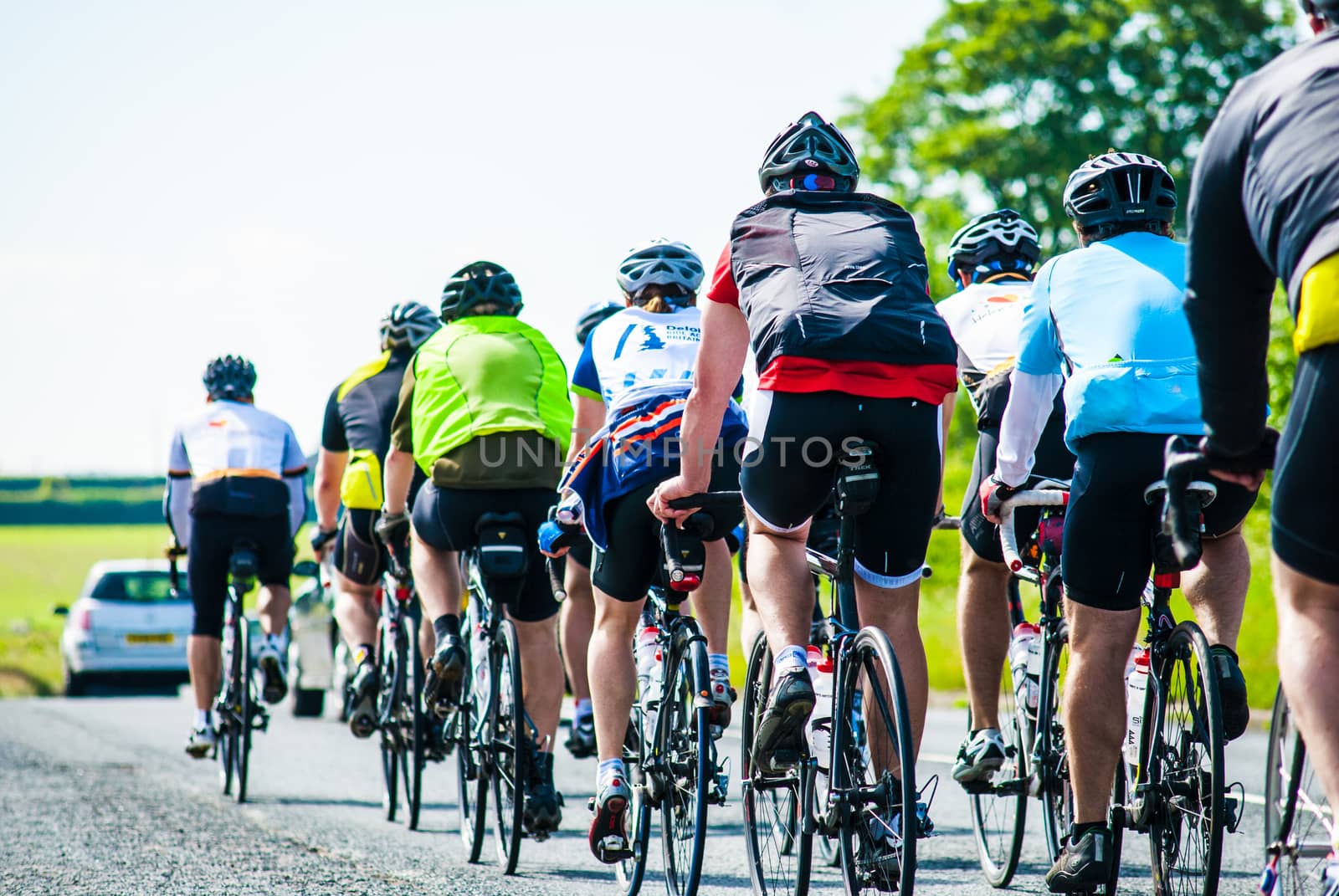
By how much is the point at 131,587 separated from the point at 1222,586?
18.5m

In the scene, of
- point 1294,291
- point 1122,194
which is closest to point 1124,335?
point 1122,194

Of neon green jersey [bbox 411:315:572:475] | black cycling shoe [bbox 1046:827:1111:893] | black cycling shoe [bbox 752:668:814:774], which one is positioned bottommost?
black cycling shoe [bbox 1046:827:1111:893]

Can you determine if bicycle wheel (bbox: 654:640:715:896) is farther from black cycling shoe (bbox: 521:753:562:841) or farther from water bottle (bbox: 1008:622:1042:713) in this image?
water bottle (bbox: 1008:622:1042:713)

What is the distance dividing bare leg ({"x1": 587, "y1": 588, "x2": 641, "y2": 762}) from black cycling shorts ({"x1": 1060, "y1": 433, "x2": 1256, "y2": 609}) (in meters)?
1.74

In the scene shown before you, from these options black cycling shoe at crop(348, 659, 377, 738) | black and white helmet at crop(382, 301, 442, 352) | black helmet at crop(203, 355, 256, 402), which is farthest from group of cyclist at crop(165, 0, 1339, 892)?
black helmet at crop(203, 355, 256, 402)

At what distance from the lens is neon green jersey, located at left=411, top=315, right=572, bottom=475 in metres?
6.65

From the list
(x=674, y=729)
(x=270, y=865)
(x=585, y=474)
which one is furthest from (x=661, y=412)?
(x=270, y=865)

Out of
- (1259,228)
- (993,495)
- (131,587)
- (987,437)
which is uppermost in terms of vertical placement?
(1259,228)

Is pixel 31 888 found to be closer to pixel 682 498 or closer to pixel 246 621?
pixel 682 498

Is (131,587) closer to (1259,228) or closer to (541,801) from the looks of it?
A: (541,801)

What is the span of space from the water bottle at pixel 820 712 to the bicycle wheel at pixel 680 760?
592mm

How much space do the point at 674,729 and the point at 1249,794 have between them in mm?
4101

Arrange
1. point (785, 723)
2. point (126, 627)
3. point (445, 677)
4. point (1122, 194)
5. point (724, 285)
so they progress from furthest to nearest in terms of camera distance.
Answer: point (126, 627)
point (445, 677)
point (1122, 194)
point (724, 285)
point (785, 723)

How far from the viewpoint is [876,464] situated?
170 inches
